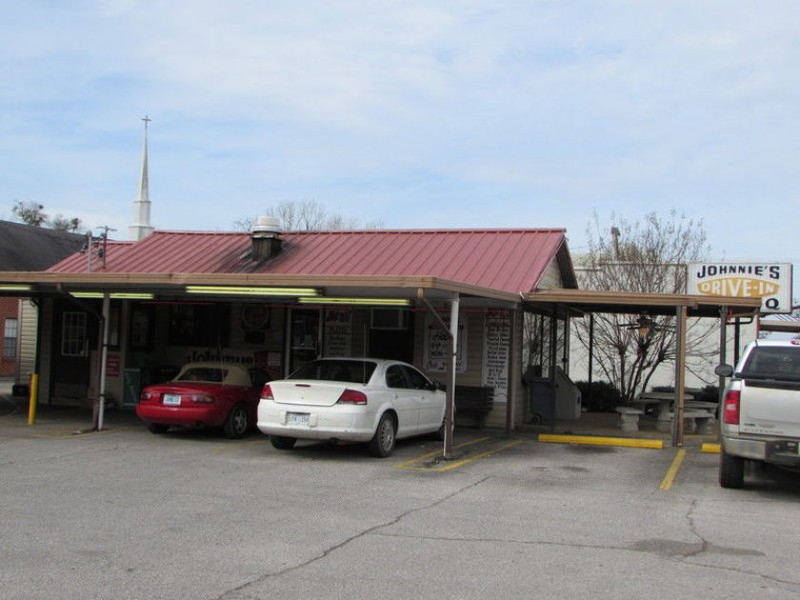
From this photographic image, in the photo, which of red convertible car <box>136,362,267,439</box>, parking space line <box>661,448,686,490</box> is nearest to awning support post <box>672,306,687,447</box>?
parking space line <box>661,448,686,490</box>

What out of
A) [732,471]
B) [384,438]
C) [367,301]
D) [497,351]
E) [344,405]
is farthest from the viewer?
[497,351]

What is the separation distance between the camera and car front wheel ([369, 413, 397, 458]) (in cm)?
1186

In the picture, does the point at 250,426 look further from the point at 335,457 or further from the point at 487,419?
the point at 487,419

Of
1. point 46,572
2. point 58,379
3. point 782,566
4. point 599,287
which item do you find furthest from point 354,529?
point 599,287

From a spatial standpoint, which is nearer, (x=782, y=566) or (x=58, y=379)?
(x=782, y=566)

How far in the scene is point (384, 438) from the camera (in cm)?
1208

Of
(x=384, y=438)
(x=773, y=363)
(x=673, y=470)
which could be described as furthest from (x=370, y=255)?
(x=773, y=363)

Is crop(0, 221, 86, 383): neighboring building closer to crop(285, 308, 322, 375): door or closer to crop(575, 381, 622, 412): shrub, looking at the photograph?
crop(285, 308, 322, 375): door

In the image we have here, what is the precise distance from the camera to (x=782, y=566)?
6629 millimetres

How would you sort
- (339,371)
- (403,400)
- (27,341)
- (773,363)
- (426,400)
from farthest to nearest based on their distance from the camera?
(27,341), (426,400), (403,400), (339,371), (773,363)

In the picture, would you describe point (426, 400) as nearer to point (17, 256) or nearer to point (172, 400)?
point (172, 400)

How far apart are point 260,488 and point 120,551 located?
9.79ft

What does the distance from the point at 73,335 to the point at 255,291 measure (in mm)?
8629

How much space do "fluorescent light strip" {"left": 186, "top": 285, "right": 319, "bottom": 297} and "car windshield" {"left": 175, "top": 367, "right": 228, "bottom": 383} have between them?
1381 mm
